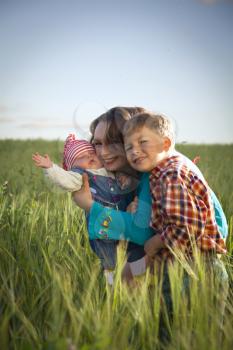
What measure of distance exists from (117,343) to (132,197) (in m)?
0.96

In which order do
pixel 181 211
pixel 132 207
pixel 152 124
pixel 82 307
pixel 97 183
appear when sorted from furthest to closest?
pixel 97 183 → pixel 132 207 → pixel 152 124 → pixel 181 211 → pixel 82 307

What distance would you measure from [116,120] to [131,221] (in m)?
0.50

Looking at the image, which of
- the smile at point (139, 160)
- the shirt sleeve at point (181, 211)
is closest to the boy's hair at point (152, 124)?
the smile at point (139, 160)

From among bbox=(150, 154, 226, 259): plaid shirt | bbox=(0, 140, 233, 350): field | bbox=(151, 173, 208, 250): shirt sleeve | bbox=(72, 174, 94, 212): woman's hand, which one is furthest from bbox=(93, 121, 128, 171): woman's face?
bbox=(0, 140, 233, 350): field

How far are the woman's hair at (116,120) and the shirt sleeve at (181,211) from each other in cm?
39

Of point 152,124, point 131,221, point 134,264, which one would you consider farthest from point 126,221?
point 152,124

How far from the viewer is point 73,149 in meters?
2.19

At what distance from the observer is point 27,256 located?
7.29 feet

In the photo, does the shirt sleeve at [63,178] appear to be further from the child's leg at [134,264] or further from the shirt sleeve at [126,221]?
the child's leg at [134,264]

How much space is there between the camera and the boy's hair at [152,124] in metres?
1.88

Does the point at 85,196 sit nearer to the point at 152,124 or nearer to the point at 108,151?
the point at 108,151

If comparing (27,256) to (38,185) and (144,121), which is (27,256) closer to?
(144,121)

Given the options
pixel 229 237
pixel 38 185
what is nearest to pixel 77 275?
pixel 229 237

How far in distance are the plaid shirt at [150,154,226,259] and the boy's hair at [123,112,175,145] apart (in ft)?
0.39
